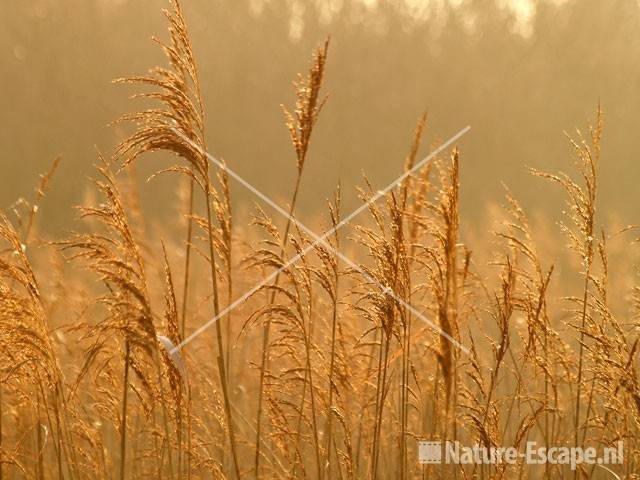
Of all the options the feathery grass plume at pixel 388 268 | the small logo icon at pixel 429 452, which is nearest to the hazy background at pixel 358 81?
the small logo icon at pixel 429 452

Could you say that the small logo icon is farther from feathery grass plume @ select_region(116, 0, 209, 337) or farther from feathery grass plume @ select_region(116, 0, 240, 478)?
feathery grass plume @ select_region(116, 0, 209, 337)

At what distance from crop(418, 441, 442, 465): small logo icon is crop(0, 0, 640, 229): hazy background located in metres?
37.3

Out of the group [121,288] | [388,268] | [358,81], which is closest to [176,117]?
[121,288]

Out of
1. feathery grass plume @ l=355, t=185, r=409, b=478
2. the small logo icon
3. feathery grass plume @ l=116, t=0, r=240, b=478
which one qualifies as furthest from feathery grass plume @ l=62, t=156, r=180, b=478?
the small logo icon

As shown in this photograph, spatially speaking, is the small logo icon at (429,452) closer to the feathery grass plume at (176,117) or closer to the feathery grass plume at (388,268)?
the feathery grass plume at (388,268)

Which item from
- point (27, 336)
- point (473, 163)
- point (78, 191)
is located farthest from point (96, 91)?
point (27, 336)

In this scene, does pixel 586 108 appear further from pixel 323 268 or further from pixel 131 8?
pixel 323 268

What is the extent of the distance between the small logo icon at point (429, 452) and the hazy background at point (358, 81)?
1469 inches

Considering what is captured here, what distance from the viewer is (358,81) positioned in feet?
166

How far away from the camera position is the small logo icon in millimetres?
3621

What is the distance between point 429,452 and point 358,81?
4816 cm

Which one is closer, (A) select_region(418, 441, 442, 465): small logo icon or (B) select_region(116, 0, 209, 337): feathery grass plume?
(B) select_region(116, 0, 209, 337): feathery grass plume

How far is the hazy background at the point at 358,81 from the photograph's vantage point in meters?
44.5

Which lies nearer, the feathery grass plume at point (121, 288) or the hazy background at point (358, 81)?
the feathery grass plume at point (121, 288)
